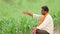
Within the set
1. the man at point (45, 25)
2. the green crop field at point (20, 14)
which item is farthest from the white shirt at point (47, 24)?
the green crop field at point (20, 14)

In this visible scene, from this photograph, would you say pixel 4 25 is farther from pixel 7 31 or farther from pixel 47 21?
pixel 47 21

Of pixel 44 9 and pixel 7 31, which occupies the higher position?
pixel 44 9

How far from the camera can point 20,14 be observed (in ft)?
40.0

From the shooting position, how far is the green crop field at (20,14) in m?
9.32

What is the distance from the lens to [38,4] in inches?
530

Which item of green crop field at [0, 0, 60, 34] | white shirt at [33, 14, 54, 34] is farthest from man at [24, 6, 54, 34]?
green crop field at [0, 0, 60, 34]

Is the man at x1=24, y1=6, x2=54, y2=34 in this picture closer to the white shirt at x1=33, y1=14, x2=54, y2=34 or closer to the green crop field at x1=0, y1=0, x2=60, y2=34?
the white shirt at x1=33, y1=14, x2=54, y2=34

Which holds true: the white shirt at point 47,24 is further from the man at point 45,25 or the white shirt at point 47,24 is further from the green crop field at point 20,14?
the green crop field at point 20,14

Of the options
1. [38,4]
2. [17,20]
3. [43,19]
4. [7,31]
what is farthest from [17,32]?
[38,4]

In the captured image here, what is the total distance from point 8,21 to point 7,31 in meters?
0.79

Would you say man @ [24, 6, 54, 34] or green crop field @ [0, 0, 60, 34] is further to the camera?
green crop field @ [0, 0, 60, 34]

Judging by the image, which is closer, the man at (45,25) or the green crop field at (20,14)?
the man at (45,25)

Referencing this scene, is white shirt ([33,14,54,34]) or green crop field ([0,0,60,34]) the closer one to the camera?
white shirt ([33,14,54,34])

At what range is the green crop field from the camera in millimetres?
9320
